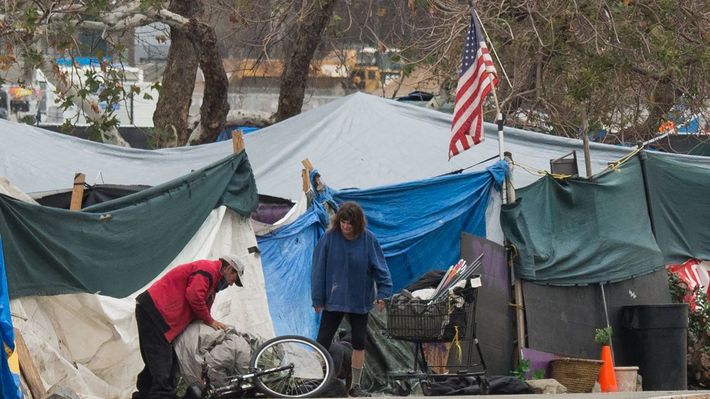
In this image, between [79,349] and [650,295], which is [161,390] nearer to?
[79,349]

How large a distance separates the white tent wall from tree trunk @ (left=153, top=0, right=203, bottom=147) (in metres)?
7.16

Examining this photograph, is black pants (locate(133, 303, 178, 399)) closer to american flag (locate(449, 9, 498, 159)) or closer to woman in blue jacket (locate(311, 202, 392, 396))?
woman in blue jacket (locate(311, 202, 392, 396))

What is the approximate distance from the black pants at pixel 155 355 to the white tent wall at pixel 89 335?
2.34ft

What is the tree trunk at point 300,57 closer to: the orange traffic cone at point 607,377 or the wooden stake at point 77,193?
the wooden stake at point 77,193

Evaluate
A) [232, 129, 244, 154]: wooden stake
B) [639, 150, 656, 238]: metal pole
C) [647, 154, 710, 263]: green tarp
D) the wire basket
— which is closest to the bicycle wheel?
the wire basket

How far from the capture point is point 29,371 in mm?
8898

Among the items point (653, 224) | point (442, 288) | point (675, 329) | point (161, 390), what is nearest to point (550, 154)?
point (653, 224)

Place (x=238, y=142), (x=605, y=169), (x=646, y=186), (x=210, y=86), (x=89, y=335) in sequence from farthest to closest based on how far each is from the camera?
(x=210, y=86) → (x=646, y=186) → (x=605, y=169) → (x=238, y=142) → (x=89, y=335)

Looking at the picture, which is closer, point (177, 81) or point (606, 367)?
point (606, 367)

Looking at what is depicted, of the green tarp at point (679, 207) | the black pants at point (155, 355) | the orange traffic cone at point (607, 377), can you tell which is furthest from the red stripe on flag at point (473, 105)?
the black pants at point (155, 355)

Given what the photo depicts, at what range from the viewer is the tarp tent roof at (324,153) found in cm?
1424

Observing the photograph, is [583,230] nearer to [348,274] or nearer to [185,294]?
[348,274]

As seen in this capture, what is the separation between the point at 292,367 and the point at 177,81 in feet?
32.3

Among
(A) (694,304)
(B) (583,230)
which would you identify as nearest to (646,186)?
(B) (583,230)
